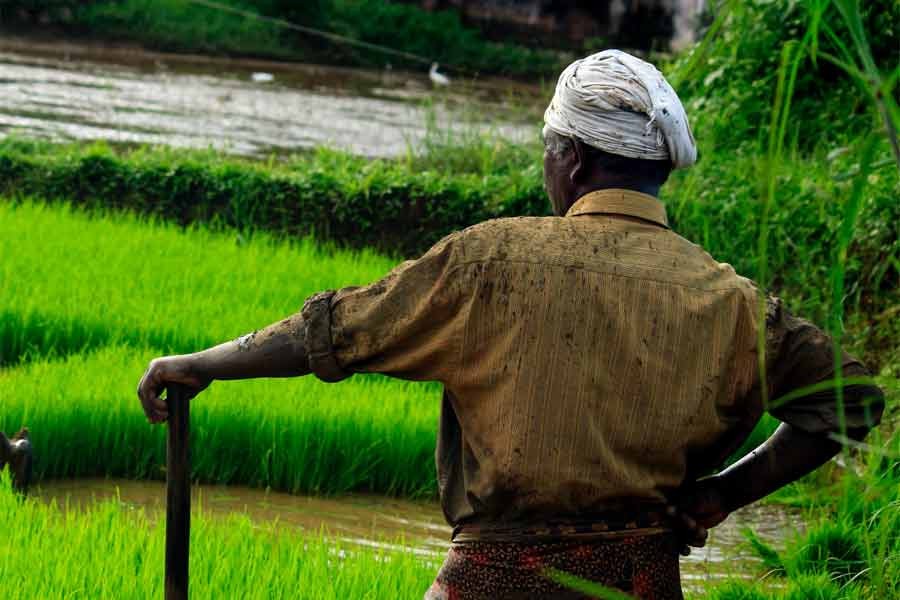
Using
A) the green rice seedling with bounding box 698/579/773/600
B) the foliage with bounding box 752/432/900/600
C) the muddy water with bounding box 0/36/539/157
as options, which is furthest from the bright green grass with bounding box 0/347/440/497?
the muddy water with bounding box 0/36/539/157

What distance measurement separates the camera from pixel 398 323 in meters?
2.20

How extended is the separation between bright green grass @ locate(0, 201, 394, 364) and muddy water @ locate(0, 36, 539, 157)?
8.56 feet

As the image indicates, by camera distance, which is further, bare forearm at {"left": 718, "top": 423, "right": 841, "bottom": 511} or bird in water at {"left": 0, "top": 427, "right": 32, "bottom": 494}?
bird in water at {"left": 0, "top": 427, "right": 32, "bottom": 494}

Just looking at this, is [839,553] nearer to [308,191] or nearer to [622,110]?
[622,110]

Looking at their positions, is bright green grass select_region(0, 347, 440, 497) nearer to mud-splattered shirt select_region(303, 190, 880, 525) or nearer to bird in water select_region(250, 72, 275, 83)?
mud-splattered shirt select_region(303, 190, 880, 525)

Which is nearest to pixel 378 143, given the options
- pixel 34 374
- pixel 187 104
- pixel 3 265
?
pixel 187 104

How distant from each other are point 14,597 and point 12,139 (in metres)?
5.79

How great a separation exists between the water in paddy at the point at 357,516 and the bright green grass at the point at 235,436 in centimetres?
7

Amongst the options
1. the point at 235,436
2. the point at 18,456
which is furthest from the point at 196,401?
the point at 18,456

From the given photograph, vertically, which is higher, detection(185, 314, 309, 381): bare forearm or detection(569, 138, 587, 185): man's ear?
detection(569, 138, 587, 185): man's ear

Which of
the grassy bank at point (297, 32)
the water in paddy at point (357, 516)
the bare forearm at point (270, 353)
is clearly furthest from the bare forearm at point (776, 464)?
the grassy bank at point (297, 32)

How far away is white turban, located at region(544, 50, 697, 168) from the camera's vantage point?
2262mm

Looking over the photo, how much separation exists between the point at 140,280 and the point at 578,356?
4533mm

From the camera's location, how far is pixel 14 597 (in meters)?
3.07
